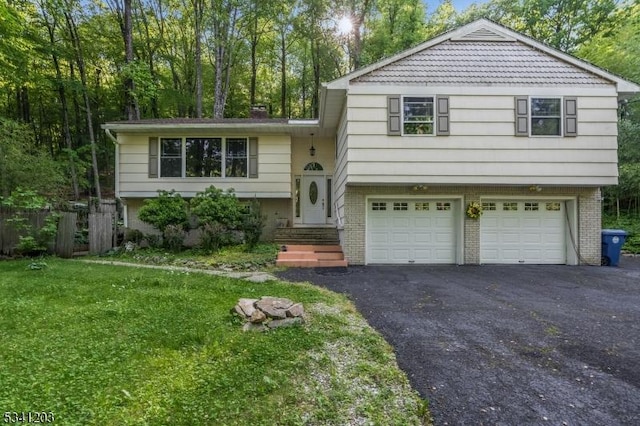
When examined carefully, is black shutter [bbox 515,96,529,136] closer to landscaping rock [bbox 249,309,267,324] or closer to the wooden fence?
landscaping rock [bbox 249,309,267,324]

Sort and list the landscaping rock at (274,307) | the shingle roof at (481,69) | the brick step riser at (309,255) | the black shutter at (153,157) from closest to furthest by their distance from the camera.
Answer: the landscaping rock at (274,307)
the shingle roof at (481,69)
the brick step riser at (309,255)
the black shutter at (153,157)

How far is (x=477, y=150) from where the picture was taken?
8.62m

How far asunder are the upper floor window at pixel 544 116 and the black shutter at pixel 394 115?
3.34 m

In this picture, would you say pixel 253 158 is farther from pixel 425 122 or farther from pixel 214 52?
pixel 214 52

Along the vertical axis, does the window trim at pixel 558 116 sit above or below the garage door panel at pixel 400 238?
above

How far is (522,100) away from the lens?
8570mm

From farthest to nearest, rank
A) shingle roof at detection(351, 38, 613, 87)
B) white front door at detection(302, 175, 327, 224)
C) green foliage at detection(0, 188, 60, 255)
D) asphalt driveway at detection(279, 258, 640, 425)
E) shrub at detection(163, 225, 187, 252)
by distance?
white front door at detection(302, 175, 327, 224) < shrub at detection(163, 225, 187, 252) < shingle roof at detection(351, 38, 613, 87) < green foliage at detection(0, 188, 60, 255) < asphalt driveway at detection(279, 258, 640, 425)

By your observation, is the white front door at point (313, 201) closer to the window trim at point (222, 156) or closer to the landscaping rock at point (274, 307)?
the window trim at point (222, 156)

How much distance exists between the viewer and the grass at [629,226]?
11.1m

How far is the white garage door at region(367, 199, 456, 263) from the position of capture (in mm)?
9250

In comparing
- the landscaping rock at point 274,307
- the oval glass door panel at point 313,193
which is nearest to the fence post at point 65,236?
the oval glass door panel at point 313,193

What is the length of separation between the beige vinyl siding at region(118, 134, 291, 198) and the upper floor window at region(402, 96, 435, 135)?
426 centimetres

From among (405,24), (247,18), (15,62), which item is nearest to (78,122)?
(15,62)

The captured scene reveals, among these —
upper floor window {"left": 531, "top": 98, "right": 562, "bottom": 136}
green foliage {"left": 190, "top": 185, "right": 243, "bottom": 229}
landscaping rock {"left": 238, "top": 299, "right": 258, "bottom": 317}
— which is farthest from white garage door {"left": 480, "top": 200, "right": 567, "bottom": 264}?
landscaping rock {"left": 238, "top": 299, "right": 258, "bottom": 317}
